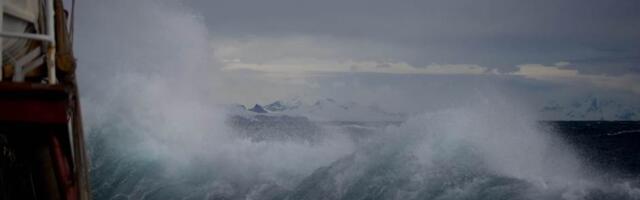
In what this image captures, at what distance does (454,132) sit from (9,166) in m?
20.3

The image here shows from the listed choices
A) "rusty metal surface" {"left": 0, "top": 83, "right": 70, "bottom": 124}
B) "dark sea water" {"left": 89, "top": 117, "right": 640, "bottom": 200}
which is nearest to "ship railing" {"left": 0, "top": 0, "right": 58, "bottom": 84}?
"rusty metal surface" {"left": 0, "top": 83, "right": 70, "bottom": 124}

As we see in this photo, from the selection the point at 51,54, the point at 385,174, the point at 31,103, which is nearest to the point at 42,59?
the point at 51,54

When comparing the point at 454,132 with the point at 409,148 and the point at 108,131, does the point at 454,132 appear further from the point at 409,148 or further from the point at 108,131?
the point at 108,131

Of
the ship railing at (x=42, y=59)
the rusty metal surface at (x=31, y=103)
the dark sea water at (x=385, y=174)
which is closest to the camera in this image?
the rusty metal surface at (x=31, y=103)

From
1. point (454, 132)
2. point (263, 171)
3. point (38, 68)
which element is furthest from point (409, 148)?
point (38, 68)

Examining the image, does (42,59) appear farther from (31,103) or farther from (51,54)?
(31,103)

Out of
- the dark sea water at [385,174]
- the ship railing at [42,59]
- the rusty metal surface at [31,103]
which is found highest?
the ship railing at [42,59]

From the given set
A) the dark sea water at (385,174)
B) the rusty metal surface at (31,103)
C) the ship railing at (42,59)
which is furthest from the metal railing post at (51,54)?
the dark sea water at (385,174)

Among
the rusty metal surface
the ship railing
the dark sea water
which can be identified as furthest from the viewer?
the dark sea water

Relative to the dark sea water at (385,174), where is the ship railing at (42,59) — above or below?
above

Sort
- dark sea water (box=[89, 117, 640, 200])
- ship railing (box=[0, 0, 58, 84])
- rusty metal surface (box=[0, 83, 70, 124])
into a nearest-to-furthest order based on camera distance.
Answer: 1. rusty metal surface (box=[0, 83, 70, 124])
2. ship railing (box=[0, 0, 58, 84])
3. dark sea water (box=[89, 117, 640, 200])

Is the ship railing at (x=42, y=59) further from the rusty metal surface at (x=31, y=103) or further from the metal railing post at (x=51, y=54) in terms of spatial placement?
the rusty metal surface at (x=31, y=103)

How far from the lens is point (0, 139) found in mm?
4250

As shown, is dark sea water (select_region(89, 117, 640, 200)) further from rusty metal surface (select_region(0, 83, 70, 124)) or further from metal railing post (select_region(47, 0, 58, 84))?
rusty metal surface (select_region(0, 83, 70, 124))
